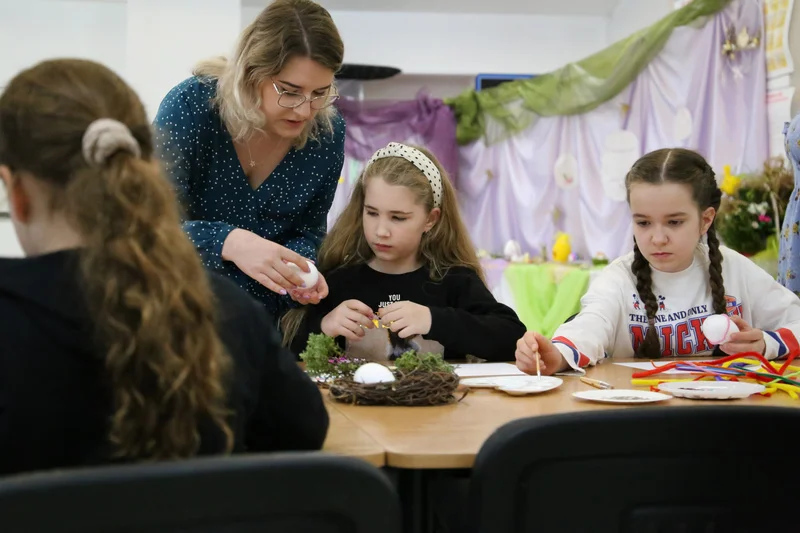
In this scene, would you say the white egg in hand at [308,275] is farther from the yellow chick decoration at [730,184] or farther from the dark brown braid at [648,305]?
the yellow chick decoration at [730,184]

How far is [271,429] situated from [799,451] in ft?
2.10

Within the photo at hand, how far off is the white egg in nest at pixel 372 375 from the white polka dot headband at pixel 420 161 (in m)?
0.96

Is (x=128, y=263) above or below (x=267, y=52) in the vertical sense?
below

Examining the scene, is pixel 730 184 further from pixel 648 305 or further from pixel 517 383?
pixel 517 383

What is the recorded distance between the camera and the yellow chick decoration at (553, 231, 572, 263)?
262 inches

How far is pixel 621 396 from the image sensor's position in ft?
5.03

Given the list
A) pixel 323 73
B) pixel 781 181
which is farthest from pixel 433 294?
pixel 781 181

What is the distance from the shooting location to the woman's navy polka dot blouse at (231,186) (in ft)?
6.55

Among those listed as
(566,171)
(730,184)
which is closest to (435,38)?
(566,171)

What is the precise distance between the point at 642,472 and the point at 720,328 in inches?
41.5

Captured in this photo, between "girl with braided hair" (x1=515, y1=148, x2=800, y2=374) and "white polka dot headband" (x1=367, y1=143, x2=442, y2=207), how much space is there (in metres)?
0.50

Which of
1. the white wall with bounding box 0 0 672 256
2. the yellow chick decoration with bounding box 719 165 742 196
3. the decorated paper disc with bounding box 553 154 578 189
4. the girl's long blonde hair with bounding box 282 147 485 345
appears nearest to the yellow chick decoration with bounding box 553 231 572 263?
the decorated paper disc with bounding box 553 154 578 189

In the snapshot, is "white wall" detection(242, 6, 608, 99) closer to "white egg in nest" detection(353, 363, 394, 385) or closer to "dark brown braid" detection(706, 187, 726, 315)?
"dark brown braid" detection(706, 187, 726, 315)

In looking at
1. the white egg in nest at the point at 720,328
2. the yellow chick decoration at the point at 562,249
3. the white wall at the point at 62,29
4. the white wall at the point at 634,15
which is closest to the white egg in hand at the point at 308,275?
the white egg in nest at the point at 720,328
